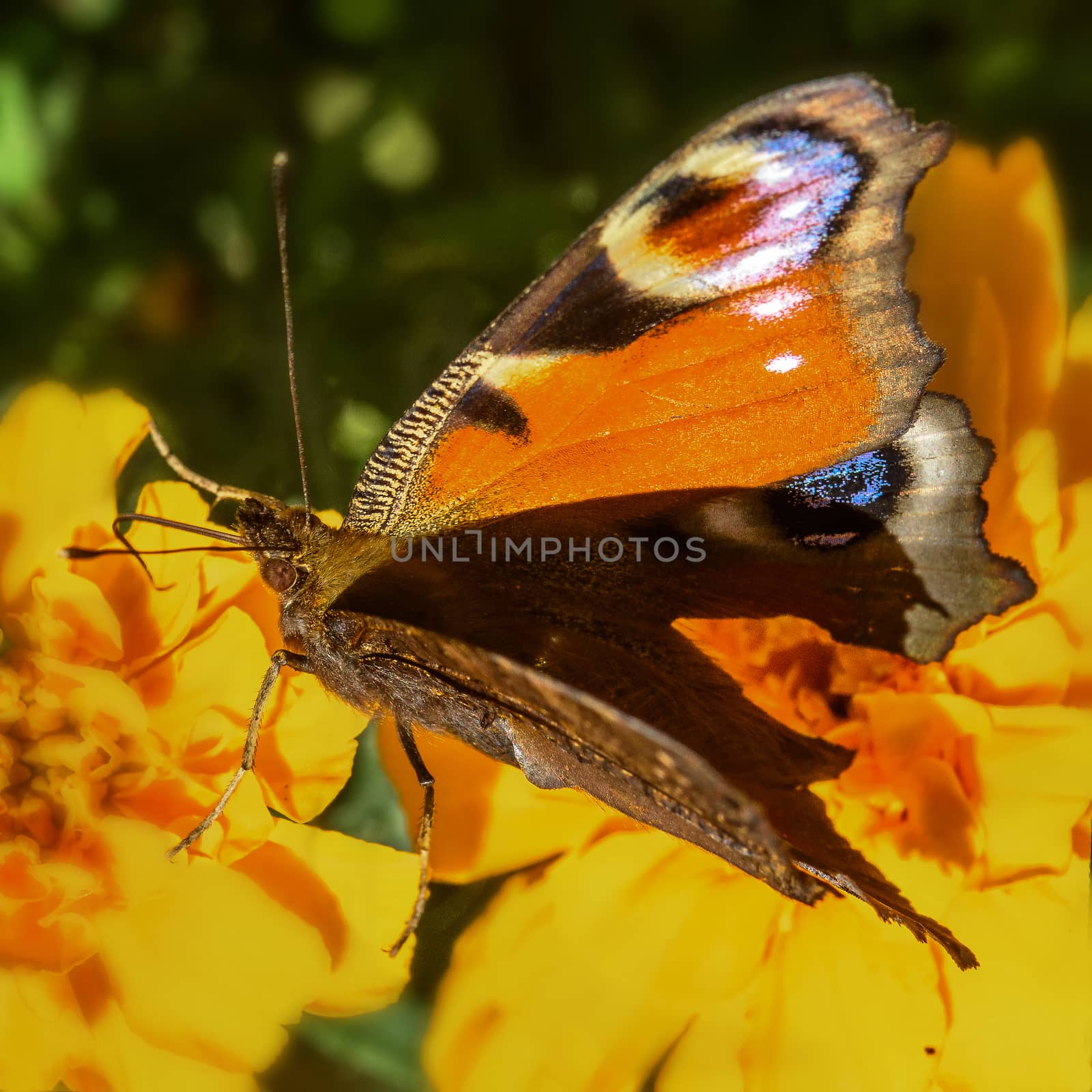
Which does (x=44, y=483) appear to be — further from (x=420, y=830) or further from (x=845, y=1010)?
(x=845, y=1010)

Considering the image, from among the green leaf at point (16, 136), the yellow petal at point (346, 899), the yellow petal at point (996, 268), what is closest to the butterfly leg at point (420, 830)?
the yellow petal at point (346, 899)

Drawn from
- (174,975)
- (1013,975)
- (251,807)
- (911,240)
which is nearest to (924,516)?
(911,240)

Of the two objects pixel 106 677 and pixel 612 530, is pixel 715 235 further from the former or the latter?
pixel 106 677

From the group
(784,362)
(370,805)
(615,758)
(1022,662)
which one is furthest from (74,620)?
(1022,662)

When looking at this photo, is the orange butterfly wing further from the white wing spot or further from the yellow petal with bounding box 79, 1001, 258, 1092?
the yellow petal with bounding box 79, 1001, 258, 1092

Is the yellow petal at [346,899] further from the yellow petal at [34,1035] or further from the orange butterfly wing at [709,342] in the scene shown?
the orange butterfly wing at [709,342]

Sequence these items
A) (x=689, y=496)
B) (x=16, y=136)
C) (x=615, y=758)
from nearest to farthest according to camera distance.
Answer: (x=615, y=758)
(x=689, y=496)
(x=16, y=136)
